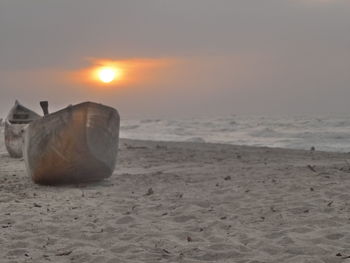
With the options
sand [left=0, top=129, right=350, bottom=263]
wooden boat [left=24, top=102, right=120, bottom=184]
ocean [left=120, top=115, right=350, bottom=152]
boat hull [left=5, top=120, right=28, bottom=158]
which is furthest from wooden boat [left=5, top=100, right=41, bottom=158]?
ocean [left=120, top=115, right=350, bottom=152]

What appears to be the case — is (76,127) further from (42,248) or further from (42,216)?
(42,248)

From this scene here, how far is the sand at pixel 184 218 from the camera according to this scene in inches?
157

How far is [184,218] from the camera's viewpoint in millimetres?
5262

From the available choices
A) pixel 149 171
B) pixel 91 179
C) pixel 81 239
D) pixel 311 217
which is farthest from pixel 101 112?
pixel 311 217

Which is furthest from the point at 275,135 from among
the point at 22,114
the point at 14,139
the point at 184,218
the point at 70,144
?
the point at 184,218

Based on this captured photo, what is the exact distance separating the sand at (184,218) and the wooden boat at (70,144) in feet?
0.92

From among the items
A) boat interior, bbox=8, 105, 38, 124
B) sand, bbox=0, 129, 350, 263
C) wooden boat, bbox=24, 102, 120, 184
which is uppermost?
boat interior, bbox=8, 105, 38, 124

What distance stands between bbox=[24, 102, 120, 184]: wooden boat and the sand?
28 centimetres

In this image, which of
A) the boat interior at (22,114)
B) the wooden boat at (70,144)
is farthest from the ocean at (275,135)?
the wooden boat at (70,144)

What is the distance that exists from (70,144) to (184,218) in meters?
3.37

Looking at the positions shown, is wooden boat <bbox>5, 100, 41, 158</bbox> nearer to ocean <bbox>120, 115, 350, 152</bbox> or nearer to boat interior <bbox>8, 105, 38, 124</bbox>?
boat interior <bbox>8, 105, 38, 124</bbox>

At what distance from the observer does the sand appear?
3.98 meters

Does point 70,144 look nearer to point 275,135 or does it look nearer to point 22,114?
point 22,114

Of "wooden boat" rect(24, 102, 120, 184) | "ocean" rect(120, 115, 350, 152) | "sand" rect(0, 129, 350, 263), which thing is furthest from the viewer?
"ocean" rect(120, 115, 350, 152)
